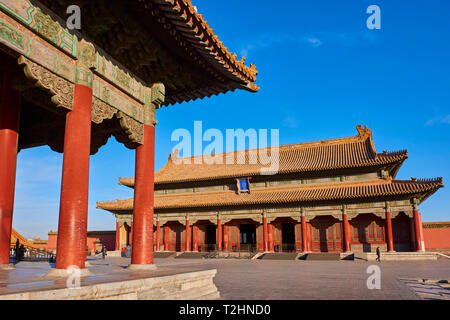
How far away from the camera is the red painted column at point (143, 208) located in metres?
7.69

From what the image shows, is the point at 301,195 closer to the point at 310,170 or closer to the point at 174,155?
the point at 310,170

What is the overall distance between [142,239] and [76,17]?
457 centimetres

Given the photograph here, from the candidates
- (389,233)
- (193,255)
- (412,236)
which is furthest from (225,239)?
(412,236)

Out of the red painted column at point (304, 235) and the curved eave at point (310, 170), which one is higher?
the curved eave at point (310, 170)

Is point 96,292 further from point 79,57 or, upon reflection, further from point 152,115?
point 152,115

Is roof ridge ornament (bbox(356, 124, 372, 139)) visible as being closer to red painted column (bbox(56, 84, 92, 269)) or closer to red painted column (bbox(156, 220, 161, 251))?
red painted column (bbox(156, 220, 161, 251))

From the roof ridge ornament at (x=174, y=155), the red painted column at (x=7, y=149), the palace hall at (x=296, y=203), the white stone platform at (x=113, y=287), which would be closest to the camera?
the white stone platform at (x=113, y=287)

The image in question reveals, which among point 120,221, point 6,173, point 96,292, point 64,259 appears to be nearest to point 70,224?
point 64,259

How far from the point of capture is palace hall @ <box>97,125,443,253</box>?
27.0m

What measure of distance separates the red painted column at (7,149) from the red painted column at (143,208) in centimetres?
256

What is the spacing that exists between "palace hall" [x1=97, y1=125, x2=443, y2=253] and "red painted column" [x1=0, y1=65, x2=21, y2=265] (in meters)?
23.6

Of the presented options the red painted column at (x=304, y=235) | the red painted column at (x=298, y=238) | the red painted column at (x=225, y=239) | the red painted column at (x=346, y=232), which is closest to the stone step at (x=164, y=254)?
the red painted column at (x=225, y=239)

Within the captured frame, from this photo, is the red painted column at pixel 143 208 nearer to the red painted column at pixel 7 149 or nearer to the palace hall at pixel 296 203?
the red painted column at pixel 7 149

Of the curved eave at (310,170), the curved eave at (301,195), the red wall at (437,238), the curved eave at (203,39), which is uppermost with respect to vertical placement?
the curved eave at (310,170)
